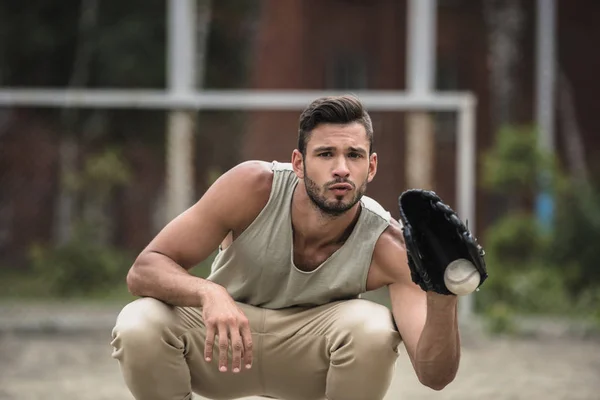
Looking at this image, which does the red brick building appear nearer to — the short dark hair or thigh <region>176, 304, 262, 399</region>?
thigh <region>176, 304, 262, 399</region>

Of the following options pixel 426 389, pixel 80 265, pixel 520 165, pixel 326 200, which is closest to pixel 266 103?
pixel 80 265

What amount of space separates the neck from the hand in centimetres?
53

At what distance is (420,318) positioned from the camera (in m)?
3.86

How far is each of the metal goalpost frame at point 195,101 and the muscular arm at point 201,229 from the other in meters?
5.54

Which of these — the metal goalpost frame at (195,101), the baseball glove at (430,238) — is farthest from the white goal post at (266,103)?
the baseball glove at (430,238)

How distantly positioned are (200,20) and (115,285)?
335 inches

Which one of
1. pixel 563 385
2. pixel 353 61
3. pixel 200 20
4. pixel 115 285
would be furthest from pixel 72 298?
pixel 353 61

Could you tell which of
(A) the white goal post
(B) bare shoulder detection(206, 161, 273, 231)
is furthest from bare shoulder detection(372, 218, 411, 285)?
(A) the white goal post

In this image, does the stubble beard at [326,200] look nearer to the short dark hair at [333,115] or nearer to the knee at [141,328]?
the short dark hair at [333,115]

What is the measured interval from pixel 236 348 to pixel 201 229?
0.58 metres

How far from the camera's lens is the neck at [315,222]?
4.08 metres

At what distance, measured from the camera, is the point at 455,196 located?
962 cm

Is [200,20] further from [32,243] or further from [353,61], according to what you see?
[32,243]

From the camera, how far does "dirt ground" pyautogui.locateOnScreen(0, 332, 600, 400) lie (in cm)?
621
